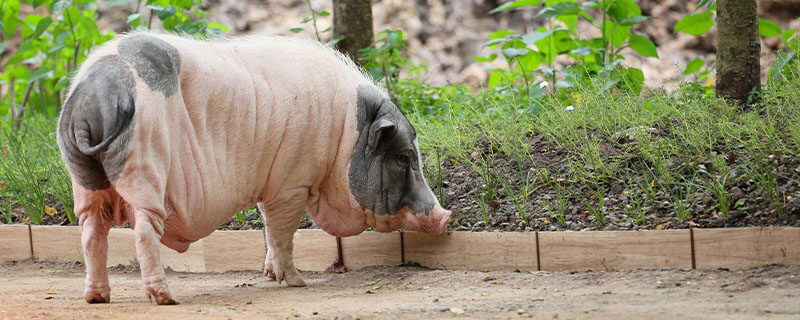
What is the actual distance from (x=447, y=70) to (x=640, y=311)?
784 cm

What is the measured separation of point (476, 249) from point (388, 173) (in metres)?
0.66

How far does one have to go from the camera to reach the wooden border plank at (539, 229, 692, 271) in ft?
13.9

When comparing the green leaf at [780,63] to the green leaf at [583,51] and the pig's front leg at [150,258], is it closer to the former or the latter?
the green leaf at [583,51]

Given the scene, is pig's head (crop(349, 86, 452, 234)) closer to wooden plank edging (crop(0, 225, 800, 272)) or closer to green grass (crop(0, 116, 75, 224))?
wooden plank edging (crop(0, 225, 800, 272))

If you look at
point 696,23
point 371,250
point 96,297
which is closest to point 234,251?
point 371,250

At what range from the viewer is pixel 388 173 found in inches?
188

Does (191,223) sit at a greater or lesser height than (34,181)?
lesser

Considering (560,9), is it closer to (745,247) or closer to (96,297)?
(745,247)

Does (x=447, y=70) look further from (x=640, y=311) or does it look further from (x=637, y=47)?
(x=640, y=311)

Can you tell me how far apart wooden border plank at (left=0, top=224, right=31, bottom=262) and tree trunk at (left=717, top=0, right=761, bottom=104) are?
489cm

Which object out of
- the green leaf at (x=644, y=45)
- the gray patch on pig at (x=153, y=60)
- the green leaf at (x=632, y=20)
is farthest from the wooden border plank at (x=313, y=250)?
the green leaf at (x=644, y=45)

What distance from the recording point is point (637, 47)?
22.6ft

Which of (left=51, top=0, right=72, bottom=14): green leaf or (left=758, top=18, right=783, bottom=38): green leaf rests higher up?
(left=51, top=0, right=72, bottom=14): green leaf

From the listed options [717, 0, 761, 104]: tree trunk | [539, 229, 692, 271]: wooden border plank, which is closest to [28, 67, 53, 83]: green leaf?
[539, 229, 692, 271]: wooden border plank
